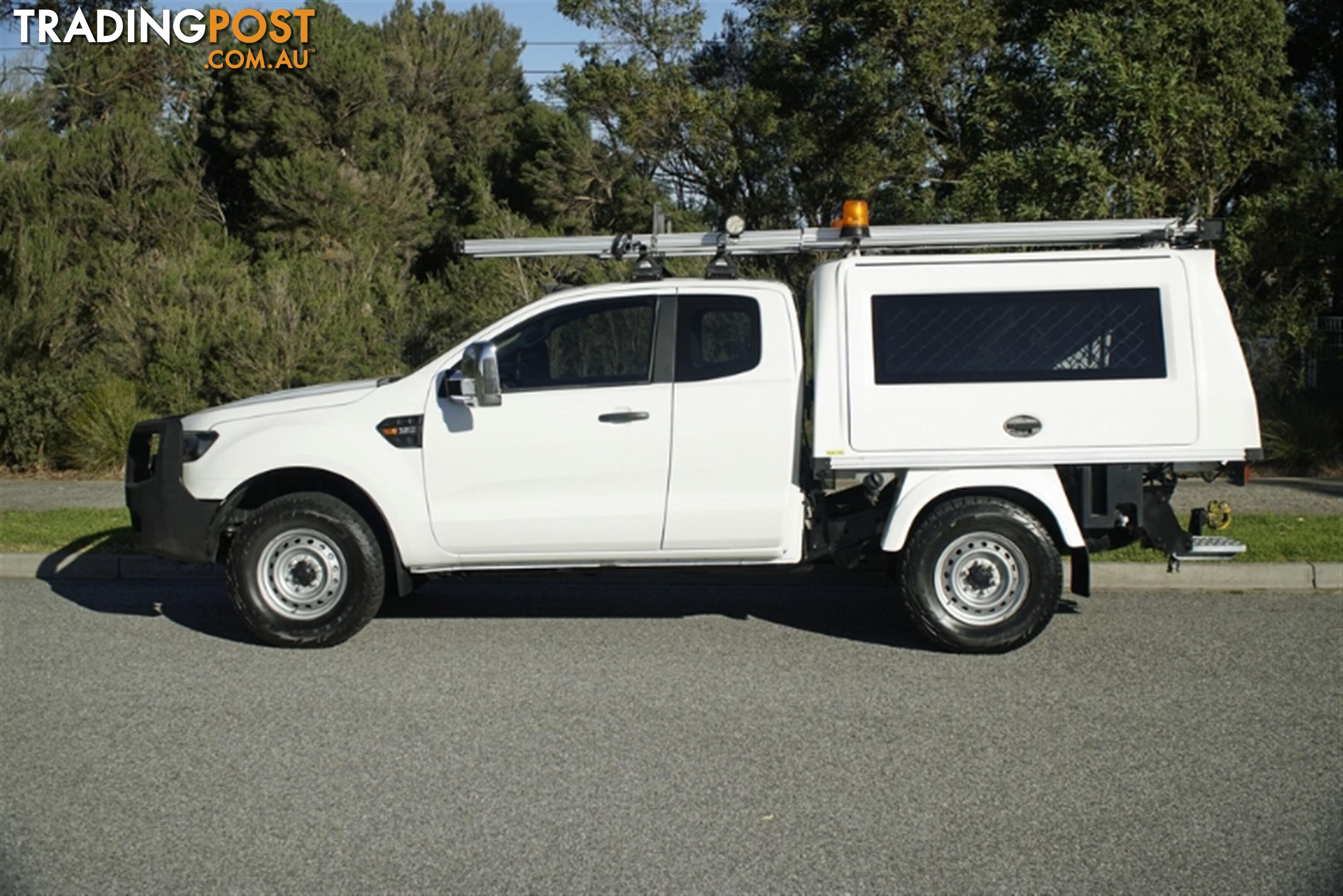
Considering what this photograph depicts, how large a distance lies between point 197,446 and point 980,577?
4.50m

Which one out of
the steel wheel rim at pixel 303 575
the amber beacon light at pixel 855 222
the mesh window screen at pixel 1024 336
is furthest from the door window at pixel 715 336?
the steel wheel rim at pixel 303 575

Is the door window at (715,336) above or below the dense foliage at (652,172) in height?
below

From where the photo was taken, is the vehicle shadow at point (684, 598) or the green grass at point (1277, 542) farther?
the green grass at point (1277, 542)

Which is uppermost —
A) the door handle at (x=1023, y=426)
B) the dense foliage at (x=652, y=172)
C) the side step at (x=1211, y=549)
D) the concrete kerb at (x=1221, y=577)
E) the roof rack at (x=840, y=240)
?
the dense foliage at (x=652, y=172)

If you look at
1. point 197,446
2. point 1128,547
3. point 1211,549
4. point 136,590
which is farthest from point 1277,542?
point 136,590

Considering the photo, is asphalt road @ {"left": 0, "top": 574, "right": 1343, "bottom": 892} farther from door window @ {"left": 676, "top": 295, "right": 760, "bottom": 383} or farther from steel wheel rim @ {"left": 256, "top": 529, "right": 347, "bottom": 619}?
door window @ {"left": 676, "top": 295, "right": 760, "bottom": 383}

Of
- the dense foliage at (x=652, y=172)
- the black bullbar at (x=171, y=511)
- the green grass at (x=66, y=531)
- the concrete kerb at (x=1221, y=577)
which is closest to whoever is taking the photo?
the black bullbar at (x=171, y=511)

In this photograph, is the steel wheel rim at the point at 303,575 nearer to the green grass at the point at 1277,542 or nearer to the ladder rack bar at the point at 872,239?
the ladder rack bar at the point at 872,239

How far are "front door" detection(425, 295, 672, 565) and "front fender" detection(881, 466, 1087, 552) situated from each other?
4.22 ft

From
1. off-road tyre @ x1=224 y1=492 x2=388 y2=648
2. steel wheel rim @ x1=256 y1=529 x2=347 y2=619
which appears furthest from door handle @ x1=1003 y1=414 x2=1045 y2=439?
steel wheel rim @ x1=256 y1=529 x2=347 y2=619

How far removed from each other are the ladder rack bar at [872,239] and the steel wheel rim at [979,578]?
5.60ft

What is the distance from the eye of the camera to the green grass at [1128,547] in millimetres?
9602

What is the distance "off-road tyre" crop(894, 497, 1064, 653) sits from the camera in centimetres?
753

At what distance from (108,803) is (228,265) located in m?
16.6
